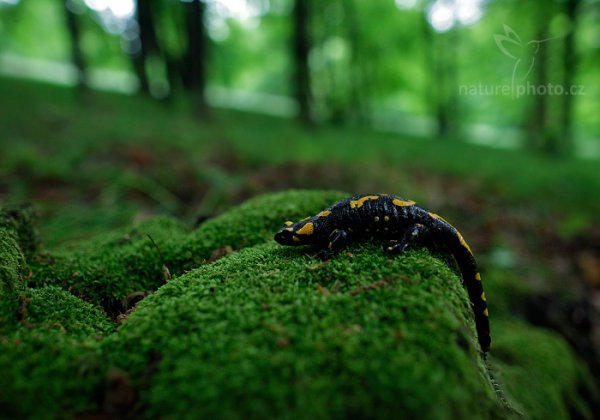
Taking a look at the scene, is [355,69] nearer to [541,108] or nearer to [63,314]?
[541,108]

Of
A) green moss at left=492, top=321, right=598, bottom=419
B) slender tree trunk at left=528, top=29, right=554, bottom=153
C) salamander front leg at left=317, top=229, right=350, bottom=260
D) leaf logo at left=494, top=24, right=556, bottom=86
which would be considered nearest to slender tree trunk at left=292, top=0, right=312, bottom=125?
leaf logo at left=494, top=24, right=556, bottom=86

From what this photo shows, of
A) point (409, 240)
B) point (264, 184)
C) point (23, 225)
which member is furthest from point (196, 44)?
point (409, 240)

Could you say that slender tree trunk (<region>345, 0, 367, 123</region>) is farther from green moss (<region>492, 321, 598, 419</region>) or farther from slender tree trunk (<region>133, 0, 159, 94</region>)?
green moss (<region>492, 321, 598, 419</region>)

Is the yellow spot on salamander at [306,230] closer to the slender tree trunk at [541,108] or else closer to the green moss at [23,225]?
the green moss at [23,225]

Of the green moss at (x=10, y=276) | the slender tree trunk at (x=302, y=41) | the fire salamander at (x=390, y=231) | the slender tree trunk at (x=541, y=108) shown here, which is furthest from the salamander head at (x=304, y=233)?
the slender tree trunk at (x=541, y=108)

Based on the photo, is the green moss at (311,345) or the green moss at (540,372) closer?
the green moss at (311,345)

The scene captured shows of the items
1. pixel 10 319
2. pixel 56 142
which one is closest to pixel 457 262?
pixel 10 319
